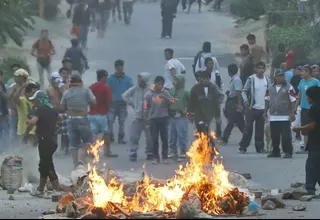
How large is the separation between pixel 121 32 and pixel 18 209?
2494 centimetres

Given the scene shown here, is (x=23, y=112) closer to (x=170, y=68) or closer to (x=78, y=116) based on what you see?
(x=78, y=116)

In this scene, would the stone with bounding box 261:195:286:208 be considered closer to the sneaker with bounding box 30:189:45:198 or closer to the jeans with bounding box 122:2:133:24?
the sneaker with bounding box 30:189:45:198

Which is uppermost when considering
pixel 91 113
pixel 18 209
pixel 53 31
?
pixel 53 31

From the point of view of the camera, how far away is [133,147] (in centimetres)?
2002

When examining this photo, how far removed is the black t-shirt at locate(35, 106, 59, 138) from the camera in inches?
637

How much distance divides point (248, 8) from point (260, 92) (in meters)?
17.4

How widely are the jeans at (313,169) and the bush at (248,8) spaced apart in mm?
20874

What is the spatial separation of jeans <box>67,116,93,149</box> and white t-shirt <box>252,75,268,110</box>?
336 cm

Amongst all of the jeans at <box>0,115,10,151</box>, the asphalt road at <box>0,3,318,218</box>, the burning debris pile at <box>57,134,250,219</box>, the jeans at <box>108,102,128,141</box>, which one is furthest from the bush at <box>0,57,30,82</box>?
the burning debris pile at <box>57,134,250,219</box>

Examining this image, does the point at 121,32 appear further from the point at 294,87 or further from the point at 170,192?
the point at 170,192

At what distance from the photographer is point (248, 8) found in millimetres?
37656

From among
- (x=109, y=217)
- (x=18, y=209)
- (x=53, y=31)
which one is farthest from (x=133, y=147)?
(x=53, y=31)

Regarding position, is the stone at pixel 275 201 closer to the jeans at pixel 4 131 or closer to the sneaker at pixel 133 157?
the sneaker at pixel 133 157

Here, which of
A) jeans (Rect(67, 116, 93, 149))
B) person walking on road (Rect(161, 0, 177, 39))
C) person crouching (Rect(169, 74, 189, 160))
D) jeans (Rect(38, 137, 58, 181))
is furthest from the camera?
person walking on road (Rect(161, 0, 177, 39))
